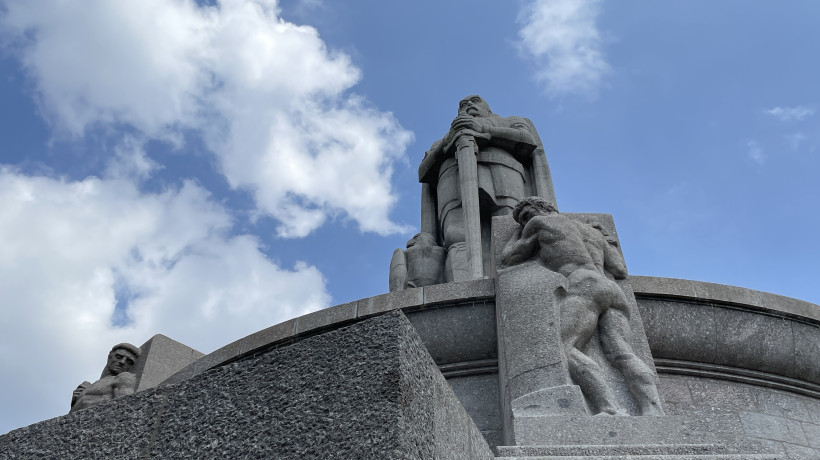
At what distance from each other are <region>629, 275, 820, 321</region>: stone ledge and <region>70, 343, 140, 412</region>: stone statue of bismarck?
4.86 m

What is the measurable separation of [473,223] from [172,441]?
7710 mm

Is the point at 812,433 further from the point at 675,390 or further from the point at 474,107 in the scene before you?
the point at 474,107

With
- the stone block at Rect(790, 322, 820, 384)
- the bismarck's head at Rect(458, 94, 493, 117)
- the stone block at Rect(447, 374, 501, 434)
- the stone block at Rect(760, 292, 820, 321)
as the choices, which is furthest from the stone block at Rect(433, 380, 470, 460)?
the bismarck's head at Rect(458, 94, 493, 117)

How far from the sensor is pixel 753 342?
6086 millimetres

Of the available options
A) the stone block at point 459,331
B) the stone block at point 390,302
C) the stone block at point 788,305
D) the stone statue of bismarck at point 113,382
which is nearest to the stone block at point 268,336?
the stone block at point 390,302

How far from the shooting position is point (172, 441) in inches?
84.2

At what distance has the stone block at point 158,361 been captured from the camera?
783cm

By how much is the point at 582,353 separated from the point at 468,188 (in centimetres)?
546

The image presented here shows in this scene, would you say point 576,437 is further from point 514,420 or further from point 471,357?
point 471,357

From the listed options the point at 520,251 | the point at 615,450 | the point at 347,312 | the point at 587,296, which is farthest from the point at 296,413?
the point at 347,312

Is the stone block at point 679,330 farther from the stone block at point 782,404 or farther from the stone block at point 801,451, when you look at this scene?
the stone block at point 801,451

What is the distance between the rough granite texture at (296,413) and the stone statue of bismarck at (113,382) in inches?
214

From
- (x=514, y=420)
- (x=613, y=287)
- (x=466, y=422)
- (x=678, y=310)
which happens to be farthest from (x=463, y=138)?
(x=466, y=422)

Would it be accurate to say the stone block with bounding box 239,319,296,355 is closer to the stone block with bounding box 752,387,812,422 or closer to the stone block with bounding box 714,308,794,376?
the stone block with bounding box 714,308,794,376
